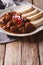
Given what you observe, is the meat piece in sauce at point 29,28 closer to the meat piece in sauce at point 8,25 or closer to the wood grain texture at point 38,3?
the meat piece in sauce at point 8,25

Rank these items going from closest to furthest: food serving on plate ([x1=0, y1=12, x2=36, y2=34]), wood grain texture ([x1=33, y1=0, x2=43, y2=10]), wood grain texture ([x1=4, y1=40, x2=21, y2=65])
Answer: wood grain texture ([x1=4, y1=40, x2=21, y2=65]) < food serving on plate ([x1=0, y1=12, x2=36, y2=34]) < wood grain texture ([x1=33, y1=0, x2=43, y2=10])

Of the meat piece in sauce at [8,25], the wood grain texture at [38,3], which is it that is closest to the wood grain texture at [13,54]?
the meat piece in sauce at [8,25]

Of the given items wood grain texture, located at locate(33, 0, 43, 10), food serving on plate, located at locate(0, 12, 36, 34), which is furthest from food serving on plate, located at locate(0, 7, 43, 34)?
wood grain texture, located at locate(33, 0, 43, 10)

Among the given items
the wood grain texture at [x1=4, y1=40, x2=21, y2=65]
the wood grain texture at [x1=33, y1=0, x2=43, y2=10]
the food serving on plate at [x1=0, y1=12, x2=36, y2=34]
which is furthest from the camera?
the wood grain texture at [x1=33, y1=0, x2=43, y2=10]

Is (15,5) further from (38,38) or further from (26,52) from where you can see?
(26,52)

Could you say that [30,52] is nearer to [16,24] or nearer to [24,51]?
[24,51]

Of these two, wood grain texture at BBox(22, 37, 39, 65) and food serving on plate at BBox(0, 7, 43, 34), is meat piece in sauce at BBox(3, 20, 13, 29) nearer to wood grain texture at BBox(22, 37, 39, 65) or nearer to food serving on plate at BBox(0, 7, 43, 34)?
food serving on plate at BBox(0, 7, 43, 34)
